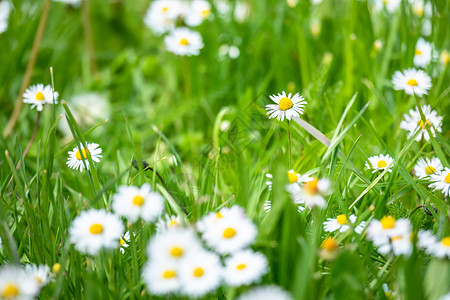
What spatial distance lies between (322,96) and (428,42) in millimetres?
496

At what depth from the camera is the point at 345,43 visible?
1.57m

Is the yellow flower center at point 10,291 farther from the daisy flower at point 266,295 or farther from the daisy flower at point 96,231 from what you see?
the daisy flower at point 266,295

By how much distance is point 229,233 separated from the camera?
0.66 meters

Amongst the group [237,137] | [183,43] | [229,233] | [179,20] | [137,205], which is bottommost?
[229,233]

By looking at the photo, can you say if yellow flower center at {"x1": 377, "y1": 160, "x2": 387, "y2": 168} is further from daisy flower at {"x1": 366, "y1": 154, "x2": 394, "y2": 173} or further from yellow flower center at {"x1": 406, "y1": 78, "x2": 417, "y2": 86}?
yellow flower center at {"x1": 406, "y1": 78, "x2": 417, "y2": 86}

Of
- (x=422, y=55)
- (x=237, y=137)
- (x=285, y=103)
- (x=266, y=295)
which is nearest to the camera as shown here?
(x=266, y=295)

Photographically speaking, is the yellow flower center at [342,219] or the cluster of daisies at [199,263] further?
the yellow flower center at [342,219]

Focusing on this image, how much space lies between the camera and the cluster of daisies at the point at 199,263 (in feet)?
1.94

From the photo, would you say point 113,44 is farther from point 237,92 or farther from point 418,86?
point 418,86

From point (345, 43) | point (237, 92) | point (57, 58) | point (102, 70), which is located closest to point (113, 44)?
point (102, 70)

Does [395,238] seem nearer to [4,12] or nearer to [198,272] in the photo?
[198,272]

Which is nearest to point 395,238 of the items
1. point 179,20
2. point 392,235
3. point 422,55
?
point 392,235

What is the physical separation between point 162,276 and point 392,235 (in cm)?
34

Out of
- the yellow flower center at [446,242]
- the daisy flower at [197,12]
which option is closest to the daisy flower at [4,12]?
the daisy flower at [197,12]
